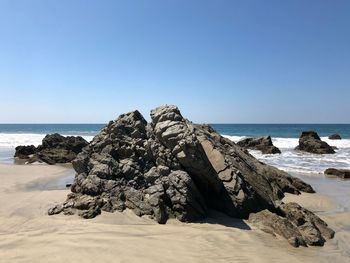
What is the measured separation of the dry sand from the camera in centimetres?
575

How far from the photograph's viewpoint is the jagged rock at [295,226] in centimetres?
738

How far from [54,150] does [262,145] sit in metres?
17.9

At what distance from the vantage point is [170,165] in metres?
8.63

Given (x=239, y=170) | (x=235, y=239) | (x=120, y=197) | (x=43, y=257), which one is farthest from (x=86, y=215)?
(x=239, y=170)

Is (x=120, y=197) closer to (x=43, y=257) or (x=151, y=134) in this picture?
(x=151, y=134)

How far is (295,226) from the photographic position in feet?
26.4

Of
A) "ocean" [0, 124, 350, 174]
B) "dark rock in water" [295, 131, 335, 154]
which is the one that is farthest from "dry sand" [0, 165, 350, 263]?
"dark rock in water" [295, 131, 335, 154]

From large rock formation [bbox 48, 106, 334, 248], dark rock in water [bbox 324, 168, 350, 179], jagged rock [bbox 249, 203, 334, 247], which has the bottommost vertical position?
dark rock in water [bbox 324, 168, 350, 179]

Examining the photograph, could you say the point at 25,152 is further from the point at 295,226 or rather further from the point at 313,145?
the point at 313,145

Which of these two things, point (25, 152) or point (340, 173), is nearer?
point (340, 173)

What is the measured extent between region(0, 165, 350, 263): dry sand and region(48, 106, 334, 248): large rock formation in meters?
0.38

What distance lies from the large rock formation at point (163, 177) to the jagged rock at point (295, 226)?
32cm

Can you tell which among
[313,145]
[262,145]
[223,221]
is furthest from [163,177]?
[313,145]

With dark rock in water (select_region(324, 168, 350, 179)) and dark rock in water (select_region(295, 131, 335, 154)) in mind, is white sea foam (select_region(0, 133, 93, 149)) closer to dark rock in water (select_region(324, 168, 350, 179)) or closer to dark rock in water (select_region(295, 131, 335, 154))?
dark rock in water (select_region(295, 131, 335, 154))
